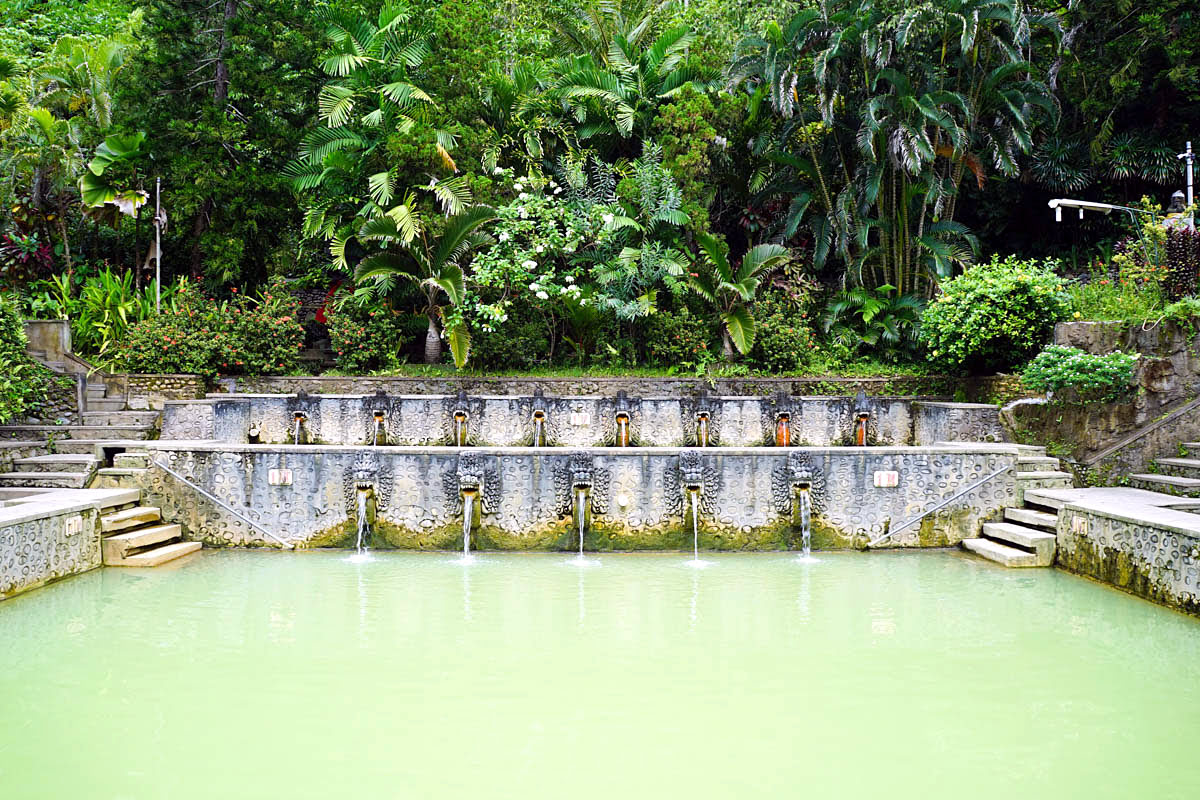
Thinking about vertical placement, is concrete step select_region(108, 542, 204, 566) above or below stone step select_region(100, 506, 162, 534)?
below

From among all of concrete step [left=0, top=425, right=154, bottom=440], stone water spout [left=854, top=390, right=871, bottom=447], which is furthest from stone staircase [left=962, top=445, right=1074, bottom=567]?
concrete step [left=0, top=425, right=154, bottom=440]

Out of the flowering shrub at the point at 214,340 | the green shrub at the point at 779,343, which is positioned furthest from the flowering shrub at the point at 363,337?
the green shrub at the point at 779,343

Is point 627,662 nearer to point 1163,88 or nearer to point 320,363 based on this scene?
point 320,363

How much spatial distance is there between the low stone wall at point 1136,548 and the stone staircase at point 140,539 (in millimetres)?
7771

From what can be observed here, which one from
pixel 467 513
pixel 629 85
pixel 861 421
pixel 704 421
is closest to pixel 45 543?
pixel 467 513

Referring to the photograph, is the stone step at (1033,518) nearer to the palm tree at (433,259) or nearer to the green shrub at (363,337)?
the palm tree at (433,259)

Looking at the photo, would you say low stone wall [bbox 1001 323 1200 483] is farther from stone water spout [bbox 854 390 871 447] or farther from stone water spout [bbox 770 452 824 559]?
stone water spout [bbox 770 452 824 559]

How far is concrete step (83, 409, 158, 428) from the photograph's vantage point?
10281 millimetres

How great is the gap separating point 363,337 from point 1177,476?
1029 cm

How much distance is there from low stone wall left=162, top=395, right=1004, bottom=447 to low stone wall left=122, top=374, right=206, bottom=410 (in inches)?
46.6

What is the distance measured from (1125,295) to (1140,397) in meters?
1.68

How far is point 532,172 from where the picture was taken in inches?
531

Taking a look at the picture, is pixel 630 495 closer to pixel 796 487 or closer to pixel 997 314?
pixel 796 487

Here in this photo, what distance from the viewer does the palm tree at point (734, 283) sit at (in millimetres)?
12438
